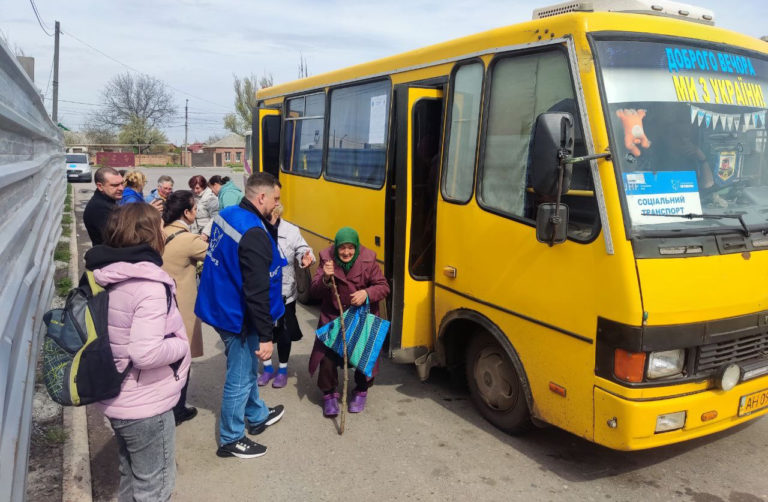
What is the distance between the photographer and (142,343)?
8.65 ft

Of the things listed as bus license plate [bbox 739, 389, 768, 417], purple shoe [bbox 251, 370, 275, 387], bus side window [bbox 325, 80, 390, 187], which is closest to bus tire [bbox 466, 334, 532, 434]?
bus license plate [bbox 739, 389, 768, 417]

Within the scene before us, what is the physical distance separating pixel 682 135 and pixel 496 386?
210cm

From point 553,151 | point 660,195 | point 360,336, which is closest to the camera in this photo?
point 553,151

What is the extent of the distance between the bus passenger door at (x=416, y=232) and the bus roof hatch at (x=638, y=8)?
3.58 feet

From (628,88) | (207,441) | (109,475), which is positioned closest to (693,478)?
(628,88)

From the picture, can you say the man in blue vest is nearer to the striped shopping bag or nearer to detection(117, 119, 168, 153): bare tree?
the striped shopping bag

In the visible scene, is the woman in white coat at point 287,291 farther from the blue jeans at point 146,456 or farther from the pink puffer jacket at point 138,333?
the pink puffer jacket at point 138,333

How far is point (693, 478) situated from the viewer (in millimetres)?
3803

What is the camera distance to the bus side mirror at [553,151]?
327cm

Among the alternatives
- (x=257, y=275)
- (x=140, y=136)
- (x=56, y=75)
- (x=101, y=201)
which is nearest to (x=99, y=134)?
(x=140, y=136)

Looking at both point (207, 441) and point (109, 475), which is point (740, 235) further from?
point (109, 475)

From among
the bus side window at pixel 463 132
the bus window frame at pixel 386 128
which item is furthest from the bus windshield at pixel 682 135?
the bus window frame at pixel 386 128

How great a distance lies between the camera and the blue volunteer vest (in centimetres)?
371

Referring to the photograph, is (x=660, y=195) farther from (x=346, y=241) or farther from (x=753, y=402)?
(x=346, y=241)
